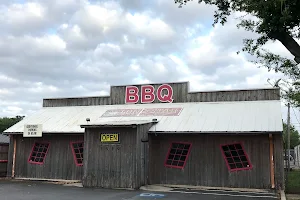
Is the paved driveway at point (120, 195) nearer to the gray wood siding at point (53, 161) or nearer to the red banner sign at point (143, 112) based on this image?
the gray wood siding at point (53, 161)

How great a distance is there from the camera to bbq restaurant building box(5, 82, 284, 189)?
44.2 ft

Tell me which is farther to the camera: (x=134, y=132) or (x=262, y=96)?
(x=262, y=96)

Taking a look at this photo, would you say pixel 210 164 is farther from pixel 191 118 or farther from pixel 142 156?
pixel 142 156

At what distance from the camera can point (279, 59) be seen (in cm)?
1068

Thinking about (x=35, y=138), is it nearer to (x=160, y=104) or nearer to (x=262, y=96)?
(x=160, y=104)

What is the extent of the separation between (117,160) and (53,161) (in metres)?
4.55

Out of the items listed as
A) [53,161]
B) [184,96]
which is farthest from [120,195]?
[184,96]

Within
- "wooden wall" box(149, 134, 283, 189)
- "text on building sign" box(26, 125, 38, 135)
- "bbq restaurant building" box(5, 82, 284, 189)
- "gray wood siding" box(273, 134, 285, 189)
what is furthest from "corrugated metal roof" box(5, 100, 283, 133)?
"gray wood siding" box(273, 134, 285, 189)

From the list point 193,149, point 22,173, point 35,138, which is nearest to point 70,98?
point 35,138

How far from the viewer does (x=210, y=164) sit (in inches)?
558

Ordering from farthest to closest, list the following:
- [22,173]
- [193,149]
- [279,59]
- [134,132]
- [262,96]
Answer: [22,173]
[262,96]
[193,149]
[134,132]
[279,59]

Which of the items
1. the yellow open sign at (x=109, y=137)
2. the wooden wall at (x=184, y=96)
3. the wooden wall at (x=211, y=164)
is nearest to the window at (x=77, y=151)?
the yellow open sign at (x=109, y=137)

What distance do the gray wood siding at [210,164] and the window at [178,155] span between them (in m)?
0.17

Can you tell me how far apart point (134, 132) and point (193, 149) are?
9.48ft
